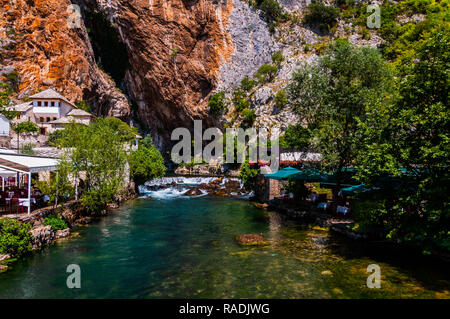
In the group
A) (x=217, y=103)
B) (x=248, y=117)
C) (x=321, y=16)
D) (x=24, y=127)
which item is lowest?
(x=24, y=127)

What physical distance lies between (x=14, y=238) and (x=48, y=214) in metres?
3.55

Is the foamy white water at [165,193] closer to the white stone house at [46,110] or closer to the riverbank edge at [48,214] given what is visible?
the riverbank edge at [48,214]

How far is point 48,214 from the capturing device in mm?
14320

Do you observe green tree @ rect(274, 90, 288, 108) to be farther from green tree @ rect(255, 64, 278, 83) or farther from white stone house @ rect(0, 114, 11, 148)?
white stone house @ rect(0, 114, 11, 148)

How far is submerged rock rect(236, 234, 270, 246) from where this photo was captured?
13702mm

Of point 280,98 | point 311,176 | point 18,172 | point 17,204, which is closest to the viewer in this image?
point 18,172

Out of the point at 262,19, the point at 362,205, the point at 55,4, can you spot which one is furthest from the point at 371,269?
the point at 262,19

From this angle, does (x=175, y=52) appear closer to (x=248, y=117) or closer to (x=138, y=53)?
(x=138, y=53)

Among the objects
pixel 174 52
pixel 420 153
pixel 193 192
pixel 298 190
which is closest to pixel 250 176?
pixel 193 192

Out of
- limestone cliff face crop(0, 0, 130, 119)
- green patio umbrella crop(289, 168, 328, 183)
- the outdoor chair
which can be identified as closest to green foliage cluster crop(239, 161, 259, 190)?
green patio umbrella crop(289, 168, 328, 183)

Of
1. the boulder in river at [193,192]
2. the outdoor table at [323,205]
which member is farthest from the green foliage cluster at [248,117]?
the outdoor table at [323,205]

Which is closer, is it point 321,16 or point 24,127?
point 24,127

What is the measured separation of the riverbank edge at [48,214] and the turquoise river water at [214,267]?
42 centimetres

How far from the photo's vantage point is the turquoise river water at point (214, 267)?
868cm
